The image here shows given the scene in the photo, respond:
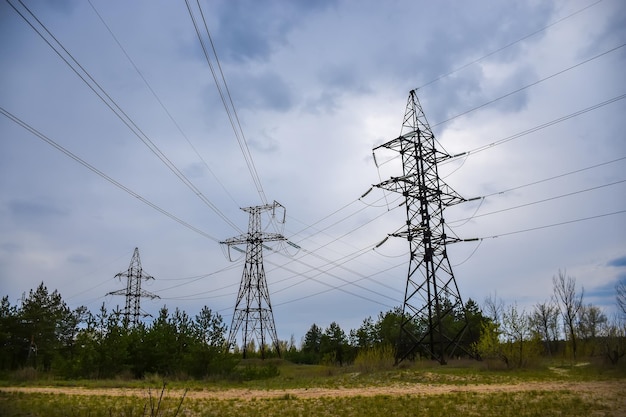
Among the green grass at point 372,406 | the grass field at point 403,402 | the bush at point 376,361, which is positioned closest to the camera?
the green grass at point 372,406

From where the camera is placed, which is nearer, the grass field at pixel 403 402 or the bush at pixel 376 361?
the grass field at pixel 403 402

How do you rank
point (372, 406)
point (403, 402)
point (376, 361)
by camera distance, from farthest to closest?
point (376, 361) < point (403, 402) < point (372, 406)

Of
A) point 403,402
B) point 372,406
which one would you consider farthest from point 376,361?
point 372,406

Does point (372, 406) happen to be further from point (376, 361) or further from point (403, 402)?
point (376, 361)

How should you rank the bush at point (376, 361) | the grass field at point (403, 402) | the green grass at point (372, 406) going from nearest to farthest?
the green grass at point (372, 406), the grass field at point (403, 402), the bush at point (376, 361)

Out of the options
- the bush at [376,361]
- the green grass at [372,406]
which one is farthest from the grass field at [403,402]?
the bush at [376,361]

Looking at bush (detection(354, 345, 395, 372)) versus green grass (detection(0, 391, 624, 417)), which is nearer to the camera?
green grass (detection(0, 391, 624, 417))

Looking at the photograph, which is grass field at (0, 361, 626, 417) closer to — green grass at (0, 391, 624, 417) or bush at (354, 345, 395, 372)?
green grass at (0, 391, 624, 417)

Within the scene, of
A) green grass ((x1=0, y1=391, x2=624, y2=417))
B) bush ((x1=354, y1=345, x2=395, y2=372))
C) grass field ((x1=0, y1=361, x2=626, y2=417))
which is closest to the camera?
green grass ((x1=0, y1=391, x2=624, y2=417))

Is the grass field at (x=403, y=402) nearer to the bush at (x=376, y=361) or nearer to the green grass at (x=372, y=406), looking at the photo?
the green grass at (x=372, y=406)

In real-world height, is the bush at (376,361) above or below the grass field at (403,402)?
below

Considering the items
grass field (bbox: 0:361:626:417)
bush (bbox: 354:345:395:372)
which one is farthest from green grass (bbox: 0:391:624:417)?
bush (bbox: 354:345:395:372)

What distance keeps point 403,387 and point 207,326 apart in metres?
18.0

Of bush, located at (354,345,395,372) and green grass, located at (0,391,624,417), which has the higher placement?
green grass, located at (0,391,624,417)
